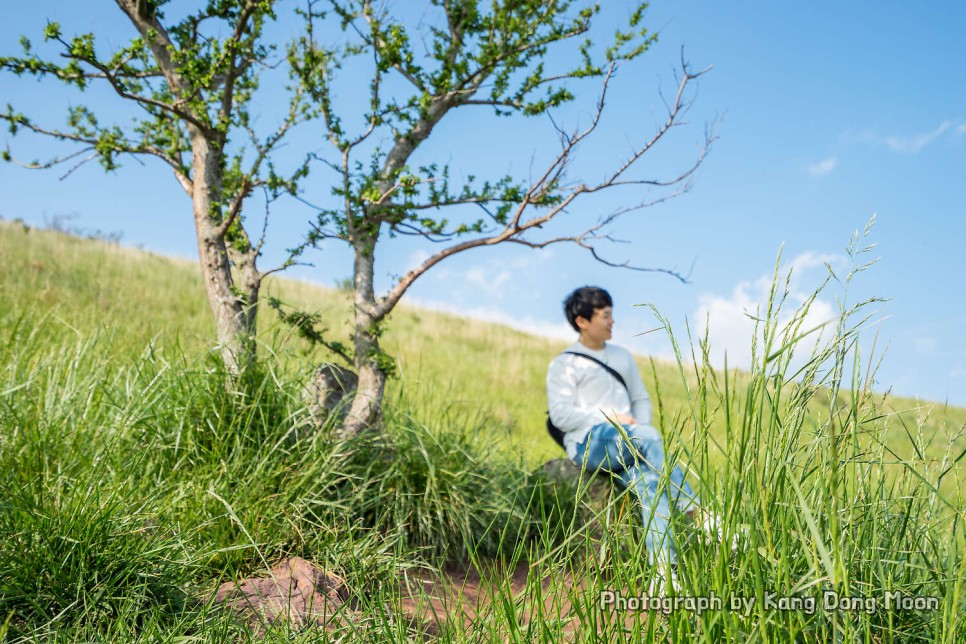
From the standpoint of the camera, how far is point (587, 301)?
15.8ft

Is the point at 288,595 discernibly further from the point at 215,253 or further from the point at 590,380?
the point at 590,380

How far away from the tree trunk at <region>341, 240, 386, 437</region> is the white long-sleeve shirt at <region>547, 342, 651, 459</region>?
1233 mm

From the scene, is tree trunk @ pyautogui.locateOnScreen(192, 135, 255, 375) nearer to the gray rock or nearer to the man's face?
the gray rock

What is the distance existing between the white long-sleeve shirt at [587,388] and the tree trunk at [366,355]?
1233 millimetres

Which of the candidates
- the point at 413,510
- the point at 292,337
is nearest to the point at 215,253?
the point at 413,510

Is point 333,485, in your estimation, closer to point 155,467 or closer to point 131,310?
point 155,467

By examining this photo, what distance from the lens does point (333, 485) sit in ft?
12.3

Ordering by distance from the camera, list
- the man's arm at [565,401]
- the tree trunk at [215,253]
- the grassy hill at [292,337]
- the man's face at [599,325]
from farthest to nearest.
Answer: the grassy hill at [292,337] < the man's face at [599,325] < the man's arm at [565,401] < the tree trunk at [215,253]

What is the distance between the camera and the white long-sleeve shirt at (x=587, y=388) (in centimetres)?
458

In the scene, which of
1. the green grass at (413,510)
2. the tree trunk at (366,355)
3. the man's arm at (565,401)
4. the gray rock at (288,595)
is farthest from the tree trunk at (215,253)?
the man's arm at (565,401)

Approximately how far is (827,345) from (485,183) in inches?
120

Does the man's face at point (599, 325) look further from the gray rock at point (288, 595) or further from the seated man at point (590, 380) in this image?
the gray rock at point (288, 595)

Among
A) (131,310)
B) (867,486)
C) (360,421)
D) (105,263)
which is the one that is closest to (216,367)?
(360,421)

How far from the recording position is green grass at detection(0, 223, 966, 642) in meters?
1.50
